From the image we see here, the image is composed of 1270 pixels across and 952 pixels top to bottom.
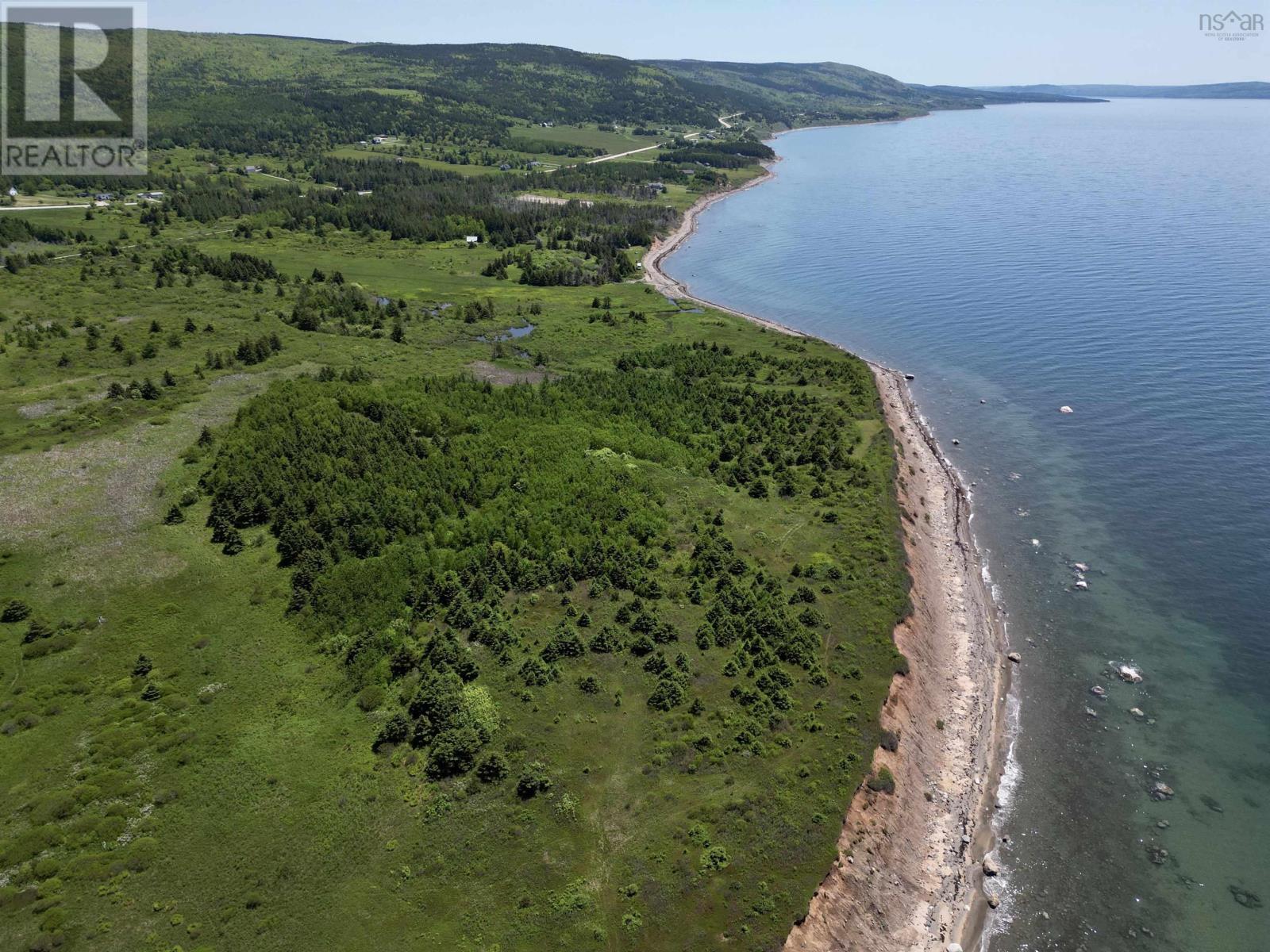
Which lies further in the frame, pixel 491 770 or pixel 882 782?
pixel 882 782

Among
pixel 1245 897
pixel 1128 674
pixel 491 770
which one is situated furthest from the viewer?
pixel 1128 674

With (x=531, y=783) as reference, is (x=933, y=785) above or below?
below

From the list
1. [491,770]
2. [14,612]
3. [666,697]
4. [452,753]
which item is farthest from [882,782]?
[14,612]

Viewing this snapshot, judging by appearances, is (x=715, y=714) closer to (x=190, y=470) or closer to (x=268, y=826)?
(x=268, y=826)

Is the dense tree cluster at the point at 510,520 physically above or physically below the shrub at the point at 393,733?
above

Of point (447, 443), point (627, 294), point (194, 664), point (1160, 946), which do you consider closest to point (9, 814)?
point (194, 664)

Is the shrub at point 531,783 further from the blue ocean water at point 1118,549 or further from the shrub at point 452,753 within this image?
the blue ocean water at point 1118,549

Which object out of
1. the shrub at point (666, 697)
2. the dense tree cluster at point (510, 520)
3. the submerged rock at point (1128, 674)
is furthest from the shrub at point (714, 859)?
the submerged rock at point (1128, 674)

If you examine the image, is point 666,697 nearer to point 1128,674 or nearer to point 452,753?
point 452,753
